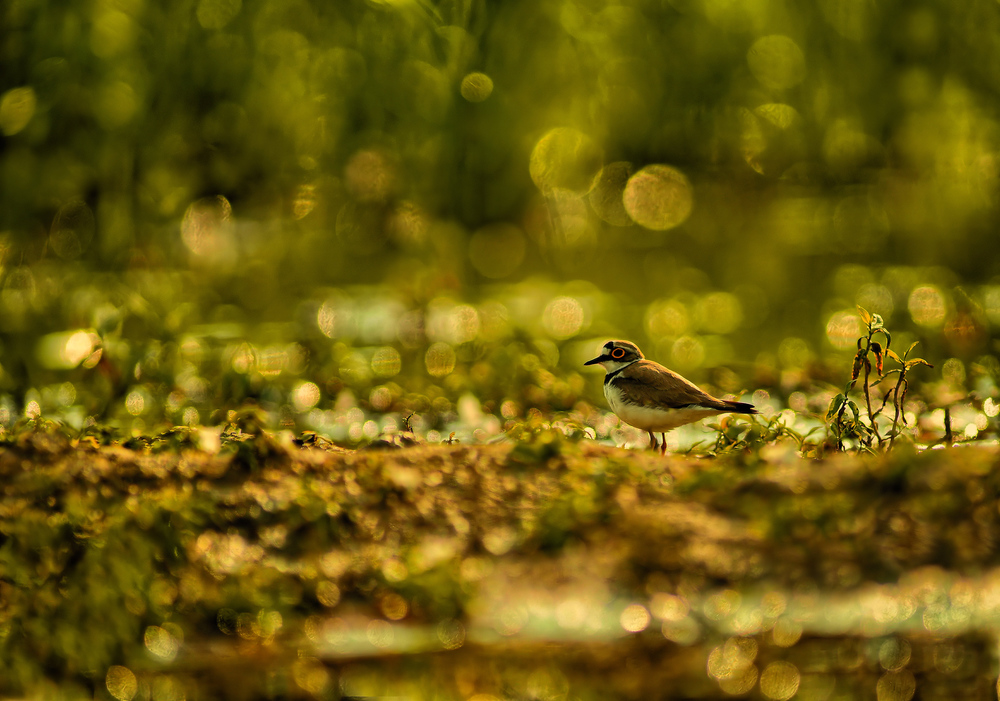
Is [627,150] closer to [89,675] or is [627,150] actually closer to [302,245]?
[302,245]

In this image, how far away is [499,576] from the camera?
133 inches

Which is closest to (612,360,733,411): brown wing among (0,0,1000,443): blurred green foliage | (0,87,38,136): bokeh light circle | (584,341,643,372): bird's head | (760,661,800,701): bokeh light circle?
(584,341,643,372): bird's head

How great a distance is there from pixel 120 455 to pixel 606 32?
16.3 feet

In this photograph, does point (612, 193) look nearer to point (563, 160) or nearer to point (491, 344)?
point (563, 160)

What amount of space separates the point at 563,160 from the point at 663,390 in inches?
155

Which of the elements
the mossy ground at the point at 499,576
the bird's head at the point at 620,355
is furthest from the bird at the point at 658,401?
the mossy ground at the point at 499,576

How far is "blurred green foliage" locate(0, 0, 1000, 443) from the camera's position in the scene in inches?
227

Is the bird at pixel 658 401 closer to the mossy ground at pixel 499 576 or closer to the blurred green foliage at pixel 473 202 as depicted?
the mossy ground at pixel 499 576

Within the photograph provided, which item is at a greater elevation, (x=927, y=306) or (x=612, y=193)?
(x=612, y=193)

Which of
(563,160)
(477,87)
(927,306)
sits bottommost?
(927,306)

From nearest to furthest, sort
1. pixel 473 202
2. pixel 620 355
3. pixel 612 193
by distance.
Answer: pixel 620 355, pixel 473 202, pixel 612 193

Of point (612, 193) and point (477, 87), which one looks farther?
point (612, 193)

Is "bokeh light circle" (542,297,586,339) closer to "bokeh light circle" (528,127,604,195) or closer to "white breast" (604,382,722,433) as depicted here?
"bokeh light circle" (528,127,604,195)

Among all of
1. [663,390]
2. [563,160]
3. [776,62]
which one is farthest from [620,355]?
[776,62]
